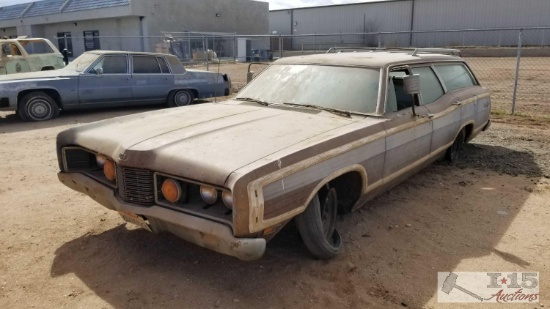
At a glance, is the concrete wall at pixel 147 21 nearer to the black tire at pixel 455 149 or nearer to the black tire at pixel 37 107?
the black tire at pixel 37 107

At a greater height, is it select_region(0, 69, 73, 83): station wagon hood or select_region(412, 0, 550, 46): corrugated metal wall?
select_region(412, 0, 550, 46): corrugated metal wall

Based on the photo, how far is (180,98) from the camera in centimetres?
1124

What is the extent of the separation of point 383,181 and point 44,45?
13.7 meters

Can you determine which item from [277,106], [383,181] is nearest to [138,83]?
[277,106]

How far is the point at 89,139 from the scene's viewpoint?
3.51 meters

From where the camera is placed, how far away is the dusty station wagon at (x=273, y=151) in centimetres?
276

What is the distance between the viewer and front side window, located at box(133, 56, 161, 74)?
10.4 meters

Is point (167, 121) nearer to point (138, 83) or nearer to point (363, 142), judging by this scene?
point (363, 142)

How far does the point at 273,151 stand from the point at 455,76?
12.4ft

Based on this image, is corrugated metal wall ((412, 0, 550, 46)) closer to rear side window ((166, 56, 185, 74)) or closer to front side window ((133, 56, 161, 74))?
rear side window ((166, 56, 185, 74))

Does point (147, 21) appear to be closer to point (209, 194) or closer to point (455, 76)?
point (455, 76)

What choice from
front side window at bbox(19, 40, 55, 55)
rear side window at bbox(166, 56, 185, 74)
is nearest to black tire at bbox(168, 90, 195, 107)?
rear side window at bbox(166, 56, 185, 74)

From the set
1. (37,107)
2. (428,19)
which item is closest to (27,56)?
(37,107)

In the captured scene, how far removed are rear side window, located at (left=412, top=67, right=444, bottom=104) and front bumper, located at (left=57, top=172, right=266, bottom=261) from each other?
2.91 metres
